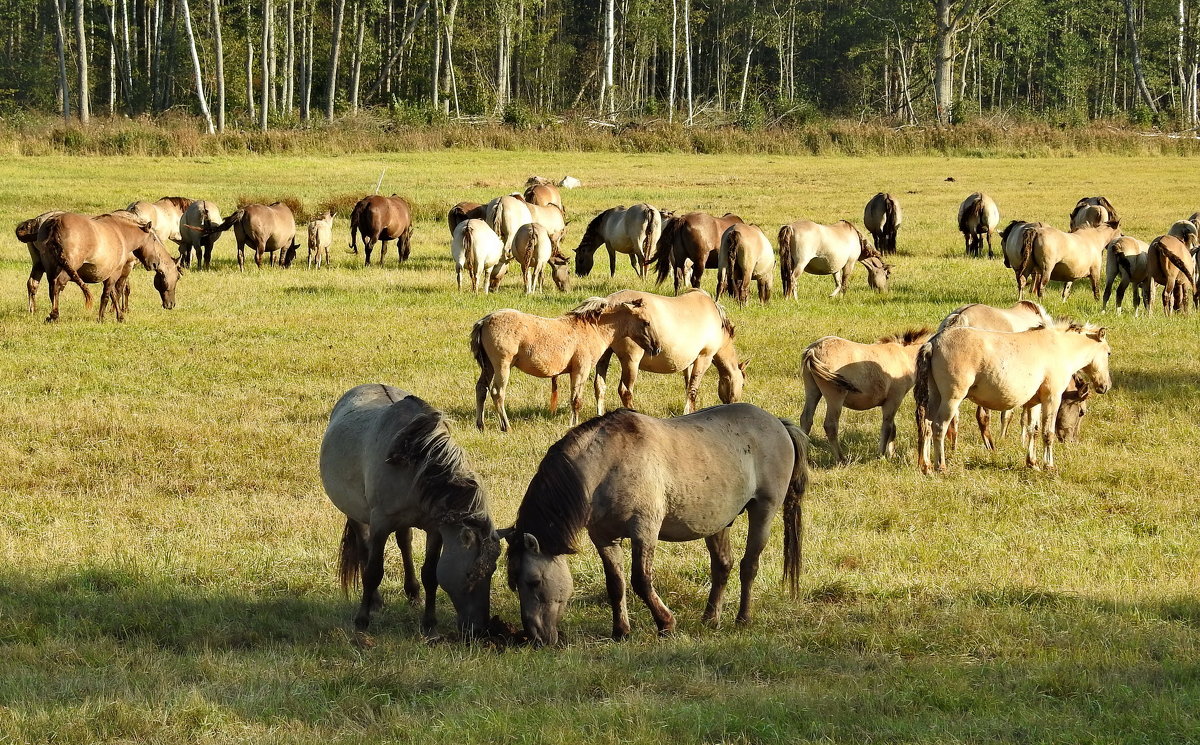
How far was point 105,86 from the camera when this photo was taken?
76.2 m

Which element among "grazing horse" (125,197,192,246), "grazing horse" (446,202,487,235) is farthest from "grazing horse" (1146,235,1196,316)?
"grazing horse" (125,197,192,246)

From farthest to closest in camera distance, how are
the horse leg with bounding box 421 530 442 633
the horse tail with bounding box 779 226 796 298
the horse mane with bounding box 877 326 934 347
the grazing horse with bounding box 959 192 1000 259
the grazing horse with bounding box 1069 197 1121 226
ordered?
the grazing horse with bounding box 959 192 1000 259 < the grazing horse with bounding box 1069 197 1121 226 < the horse tail with bounding box 779 226 796 298 < the horse mane with bounding box 877 326 934 347 < the horse leg with bounding box 421 530 442 633

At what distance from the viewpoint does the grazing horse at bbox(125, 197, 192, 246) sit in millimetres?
24906

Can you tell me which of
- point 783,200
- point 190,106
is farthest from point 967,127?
point 190,106

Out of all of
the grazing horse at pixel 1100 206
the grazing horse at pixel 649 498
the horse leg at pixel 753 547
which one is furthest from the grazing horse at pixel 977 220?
the horse leg at pixel 753 547

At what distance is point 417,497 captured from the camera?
256 inches

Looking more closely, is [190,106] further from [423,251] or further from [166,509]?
[166,509]

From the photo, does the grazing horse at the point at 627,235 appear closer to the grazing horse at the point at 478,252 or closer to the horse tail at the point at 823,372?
the grazing horse at the point at 478,252

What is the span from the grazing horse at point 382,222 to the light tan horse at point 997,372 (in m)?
16.2

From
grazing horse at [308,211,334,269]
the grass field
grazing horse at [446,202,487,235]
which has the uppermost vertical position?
grazing horse at [446,202,487,235]

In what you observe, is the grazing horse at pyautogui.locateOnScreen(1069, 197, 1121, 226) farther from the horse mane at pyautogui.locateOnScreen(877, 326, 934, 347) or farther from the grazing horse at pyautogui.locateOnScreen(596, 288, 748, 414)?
the grazing horse at pyautogui.locateOnScreen(596, 288, 748, 414)

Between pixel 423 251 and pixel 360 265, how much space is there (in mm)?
2331

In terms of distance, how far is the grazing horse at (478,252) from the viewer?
20469 mm

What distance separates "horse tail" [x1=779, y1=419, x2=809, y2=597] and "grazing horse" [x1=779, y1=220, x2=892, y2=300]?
13.1 meters
